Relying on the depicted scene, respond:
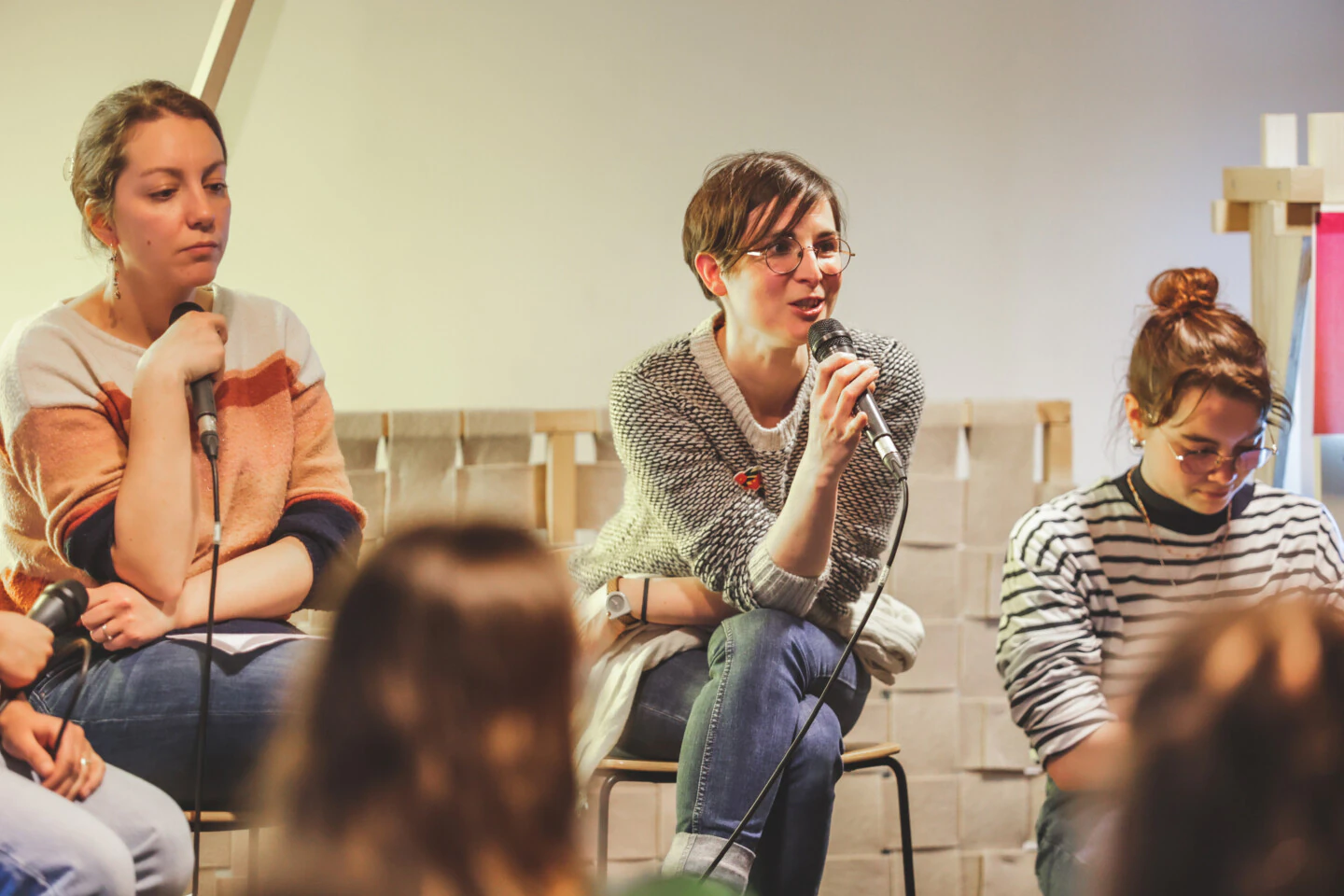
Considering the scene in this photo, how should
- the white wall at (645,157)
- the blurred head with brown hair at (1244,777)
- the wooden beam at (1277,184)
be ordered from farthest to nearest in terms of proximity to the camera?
the white wall at (645,157) → the wooden beam at (1277,184) → the blurred head with brown hair at (1244,777)

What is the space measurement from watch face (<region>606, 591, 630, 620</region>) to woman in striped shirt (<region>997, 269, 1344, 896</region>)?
1.62 feet

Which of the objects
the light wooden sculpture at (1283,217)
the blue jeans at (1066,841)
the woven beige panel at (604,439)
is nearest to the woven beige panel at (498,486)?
the woven beige panel at (604,439)

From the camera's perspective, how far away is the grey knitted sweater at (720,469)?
1687 mm

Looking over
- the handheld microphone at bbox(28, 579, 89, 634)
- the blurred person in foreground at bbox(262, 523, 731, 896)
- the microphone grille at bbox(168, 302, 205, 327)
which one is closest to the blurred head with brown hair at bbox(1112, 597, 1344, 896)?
the blurred person in foreground at bbox(262, 523, 731, 896)

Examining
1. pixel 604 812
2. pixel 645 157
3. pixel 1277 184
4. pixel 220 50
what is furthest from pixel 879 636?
pixel 220 50

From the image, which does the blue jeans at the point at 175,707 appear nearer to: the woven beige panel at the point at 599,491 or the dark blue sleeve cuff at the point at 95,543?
the dark blue sleeve cuff at the point at 95,543

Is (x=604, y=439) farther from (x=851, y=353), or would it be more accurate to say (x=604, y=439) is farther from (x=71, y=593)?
(x=71, y=593)

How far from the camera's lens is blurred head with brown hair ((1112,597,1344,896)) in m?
0.58

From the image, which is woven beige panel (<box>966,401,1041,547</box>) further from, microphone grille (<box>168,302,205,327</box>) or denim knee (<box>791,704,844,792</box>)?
microphone grille (<box>168,302,205,327</box>)

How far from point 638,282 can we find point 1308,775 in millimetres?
2004

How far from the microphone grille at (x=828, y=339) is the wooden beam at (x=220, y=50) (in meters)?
1.29

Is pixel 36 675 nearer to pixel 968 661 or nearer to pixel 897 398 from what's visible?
pixel 897 398

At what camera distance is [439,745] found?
0.65 meters

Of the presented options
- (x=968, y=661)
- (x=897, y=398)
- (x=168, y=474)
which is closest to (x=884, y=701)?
(x=968, y=661)
